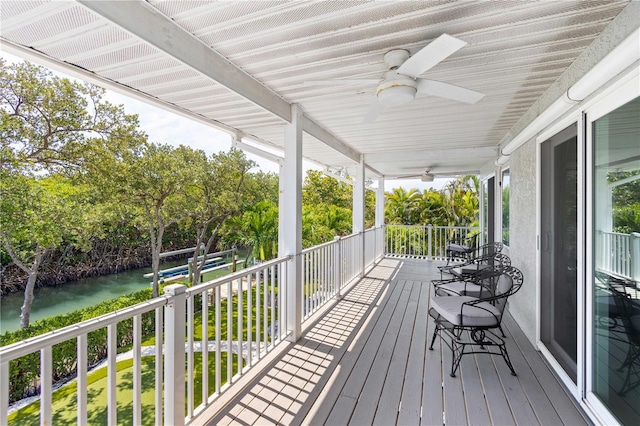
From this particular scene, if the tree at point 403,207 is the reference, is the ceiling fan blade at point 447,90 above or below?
above

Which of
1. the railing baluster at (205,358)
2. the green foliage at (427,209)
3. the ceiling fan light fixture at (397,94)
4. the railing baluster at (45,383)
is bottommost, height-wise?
the railing baluster at (205,358)

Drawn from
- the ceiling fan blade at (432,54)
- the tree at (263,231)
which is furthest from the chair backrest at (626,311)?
the tree at (263,231)

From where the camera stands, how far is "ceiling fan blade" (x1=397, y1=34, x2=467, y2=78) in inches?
58.6

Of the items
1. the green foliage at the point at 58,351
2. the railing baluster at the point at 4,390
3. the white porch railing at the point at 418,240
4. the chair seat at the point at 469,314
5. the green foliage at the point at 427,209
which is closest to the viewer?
the railing baluster at the point at 4,390

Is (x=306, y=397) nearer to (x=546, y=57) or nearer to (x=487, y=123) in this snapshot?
(x=546, y=57)

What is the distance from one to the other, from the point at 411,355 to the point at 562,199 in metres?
1.99

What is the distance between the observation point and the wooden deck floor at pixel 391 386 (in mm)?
1988

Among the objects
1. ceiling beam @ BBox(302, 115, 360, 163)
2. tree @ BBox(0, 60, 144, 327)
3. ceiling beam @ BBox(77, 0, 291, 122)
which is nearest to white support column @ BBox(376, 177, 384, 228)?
ceiling beam @ BBox(302, 115, 360, 163)

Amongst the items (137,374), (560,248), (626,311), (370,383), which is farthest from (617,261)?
(137,374)

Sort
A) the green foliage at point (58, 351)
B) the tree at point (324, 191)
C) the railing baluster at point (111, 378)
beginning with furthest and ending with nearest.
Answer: the tree at point (324, 191) < the green foliage at point (58, 351) < the railing baluster at point (111, 378)

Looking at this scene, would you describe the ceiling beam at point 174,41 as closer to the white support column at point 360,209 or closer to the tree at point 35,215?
the white support column at point 360,209

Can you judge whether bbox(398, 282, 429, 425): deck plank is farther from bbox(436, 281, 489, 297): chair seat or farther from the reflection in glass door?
the reflection in glass door

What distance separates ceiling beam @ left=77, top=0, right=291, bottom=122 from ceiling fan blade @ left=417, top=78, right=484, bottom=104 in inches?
55.4

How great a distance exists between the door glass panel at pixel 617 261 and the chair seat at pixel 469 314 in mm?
697
